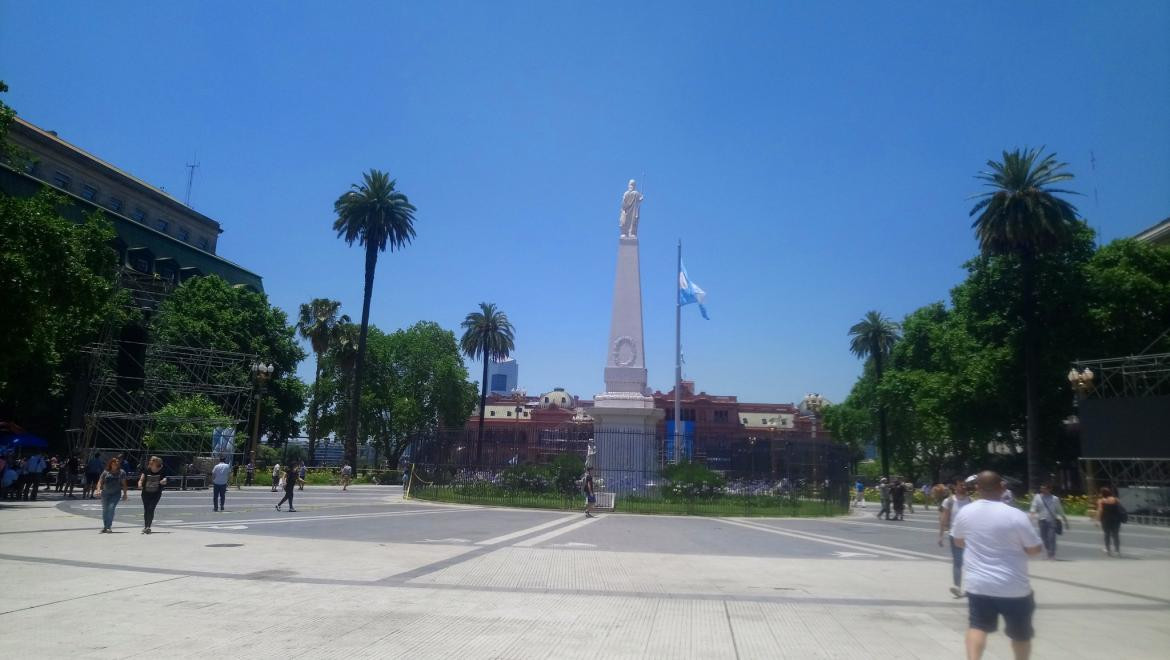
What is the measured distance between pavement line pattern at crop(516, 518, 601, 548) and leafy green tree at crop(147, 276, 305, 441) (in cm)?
2745

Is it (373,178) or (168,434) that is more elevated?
(373,178)

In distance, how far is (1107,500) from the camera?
15422 mm

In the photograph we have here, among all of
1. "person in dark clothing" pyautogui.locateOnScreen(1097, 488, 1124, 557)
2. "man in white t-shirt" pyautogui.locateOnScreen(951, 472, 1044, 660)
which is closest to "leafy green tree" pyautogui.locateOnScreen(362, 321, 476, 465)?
"person in dark clothing" pyautogui.locateOnScreen(1097, 488, 1124, 557)

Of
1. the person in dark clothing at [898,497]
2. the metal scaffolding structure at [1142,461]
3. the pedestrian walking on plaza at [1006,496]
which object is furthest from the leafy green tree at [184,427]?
the metal scaffolding structure at [1142,461]

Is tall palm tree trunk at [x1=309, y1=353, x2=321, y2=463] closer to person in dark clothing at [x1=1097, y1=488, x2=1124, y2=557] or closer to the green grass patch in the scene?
the green grass patch

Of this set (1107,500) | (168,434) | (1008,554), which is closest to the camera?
(1008,554)

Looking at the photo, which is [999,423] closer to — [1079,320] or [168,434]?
[1079,320]

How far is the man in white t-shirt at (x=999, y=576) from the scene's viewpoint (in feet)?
16.3

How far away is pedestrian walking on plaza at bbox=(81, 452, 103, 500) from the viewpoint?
1002 inches

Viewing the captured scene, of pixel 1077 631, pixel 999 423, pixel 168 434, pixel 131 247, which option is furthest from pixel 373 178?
pixel 1077 631

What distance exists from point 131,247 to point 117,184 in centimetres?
796

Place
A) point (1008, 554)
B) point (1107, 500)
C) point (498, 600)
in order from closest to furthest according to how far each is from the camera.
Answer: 1. point (1008, 554)
2. point (498, 600)
3. point (1107, 500)

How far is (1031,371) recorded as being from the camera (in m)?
34.6

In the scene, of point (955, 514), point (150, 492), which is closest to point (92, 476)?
point (150, 492)
